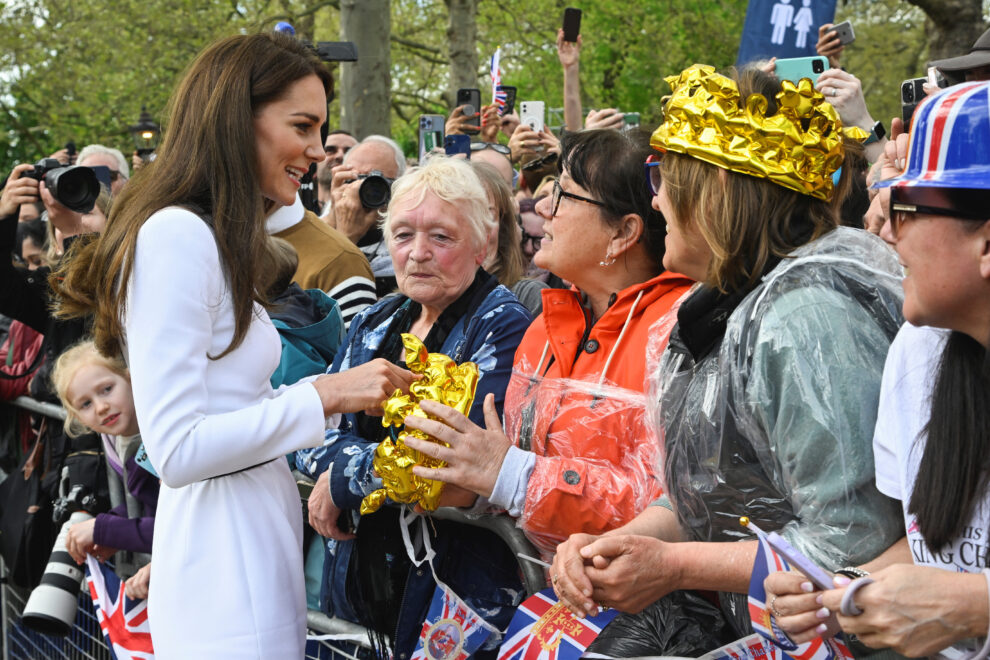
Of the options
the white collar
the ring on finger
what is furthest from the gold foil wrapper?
the white collar

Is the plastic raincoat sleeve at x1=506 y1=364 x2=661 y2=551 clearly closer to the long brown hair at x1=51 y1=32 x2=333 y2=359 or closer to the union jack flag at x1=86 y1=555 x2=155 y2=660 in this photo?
the long brown hair at x1=51 y1=32 x2=333 y2=359

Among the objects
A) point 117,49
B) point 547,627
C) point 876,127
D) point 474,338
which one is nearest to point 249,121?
point 474,338

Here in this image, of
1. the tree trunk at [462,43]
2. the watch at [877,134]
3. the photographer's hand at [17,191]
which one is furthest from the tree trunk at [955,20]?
the photographer's hand at [17,191]

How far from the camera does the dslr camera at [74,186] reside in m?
4.04

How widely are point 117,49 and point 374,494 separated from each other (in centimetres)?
1668

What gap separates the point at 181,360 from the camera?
7.92 ft

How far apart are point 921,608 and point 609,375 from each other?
3.69 feet

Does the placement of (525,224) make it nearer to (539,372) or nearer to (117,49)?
(539,372)

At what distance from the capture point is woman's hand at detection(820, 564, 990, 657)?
1641 millimetres

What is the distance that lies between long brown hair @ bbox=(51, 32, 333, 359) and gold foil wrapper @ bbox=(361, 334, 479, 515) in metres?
0.41

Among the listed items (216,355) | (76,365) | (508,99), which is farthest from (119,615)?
(508,99)

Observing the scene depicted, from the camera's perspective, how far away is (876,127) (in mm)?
4051

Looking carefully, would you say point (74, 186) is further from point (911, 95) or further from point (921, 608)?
point (921, 608)

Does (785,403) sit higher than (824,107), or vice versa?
(824,107)
